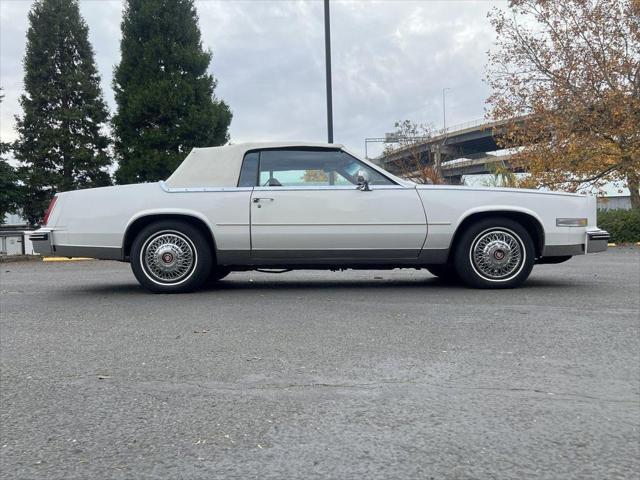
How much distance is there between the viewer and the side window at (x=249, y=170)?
19.9ft

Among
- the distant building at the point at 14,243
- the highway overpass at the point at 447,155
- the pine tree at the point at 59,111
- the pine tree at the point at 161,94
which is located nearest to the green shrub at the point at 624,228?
the highway overpass at the point at 447,155

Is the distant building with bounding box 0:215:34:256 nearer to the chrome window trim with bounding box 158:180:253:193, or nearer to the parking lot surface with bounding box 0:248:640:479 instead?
the chrome window trim with bounding box 158:180:253:193

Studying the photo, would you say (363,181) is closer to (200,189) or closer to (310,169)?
(310,169)

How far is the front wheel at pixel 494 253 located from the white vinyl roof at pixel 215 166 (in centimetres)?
167

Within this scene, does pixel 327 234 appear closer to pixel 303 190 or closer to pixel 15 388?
pixel 303 190

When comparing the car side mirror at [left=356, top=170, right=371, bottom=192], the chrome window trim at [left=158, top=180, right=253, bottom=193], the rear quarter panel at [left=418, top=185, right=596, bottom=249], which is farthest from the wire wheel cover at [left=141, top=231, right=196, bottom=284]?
the rear quarter panel at [left=418, top=185, right=596, bottom=249]

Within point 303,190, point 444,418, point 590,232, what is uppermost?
point 303,190

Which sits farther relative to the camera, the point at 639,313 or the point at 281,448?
the point at 639,313

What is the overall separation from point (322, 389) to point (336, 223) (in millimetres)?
3107

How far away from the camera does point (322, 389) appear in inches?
115

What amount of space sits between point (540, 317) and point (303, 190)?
253 cm

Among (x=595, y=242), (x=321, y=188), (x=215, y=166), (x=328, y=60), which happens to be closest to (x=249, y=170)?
(x=215, y=166)

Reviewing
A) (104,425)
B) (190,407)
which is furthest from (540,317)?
(104,425)

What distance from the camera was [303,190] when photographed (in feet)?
19.5
